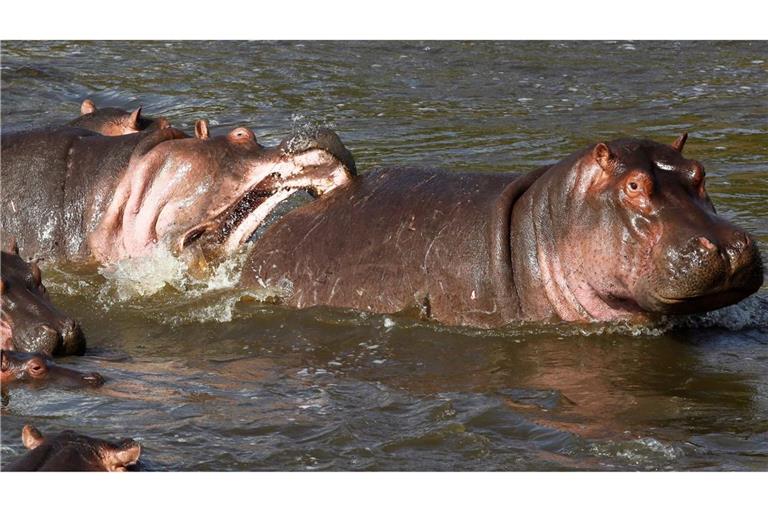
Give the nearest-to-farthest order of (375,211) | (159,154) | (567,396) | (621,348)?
1. (567,396)
2. (621,348)
3. (375,211)
4. (159,154)

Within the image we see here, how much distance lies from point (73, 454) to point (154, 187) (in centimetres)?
317

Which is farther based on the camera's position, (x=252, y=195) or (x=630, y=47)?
(x=630, y=47)

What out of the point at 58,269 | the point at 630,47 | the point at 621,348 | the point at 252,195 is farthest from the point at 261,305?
the point at 630,47

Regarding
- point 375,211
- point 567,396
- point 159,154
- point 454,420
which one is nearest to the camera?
point 454,420

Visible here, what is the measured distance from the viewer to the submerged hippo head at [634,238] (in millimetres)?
5957

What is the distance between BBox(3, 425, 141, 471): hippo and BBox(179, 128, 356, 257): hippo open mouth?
2.76 metres

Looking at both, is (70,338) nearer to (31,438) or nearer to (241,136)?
(241,136)

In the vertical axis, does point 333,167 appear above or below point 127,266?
above

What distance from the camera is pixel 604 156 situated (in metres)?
6.30

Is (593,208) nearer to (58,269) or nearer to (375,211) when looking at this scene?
(375,211)

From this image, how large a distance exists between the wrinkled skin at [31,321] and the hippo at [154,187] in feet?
2.77

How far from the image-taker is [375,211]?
23.7ft

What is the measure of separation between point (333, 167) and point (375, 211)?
1.45 feet

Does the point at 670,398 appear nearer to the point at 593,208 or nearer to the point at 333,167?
the point at 593,208
